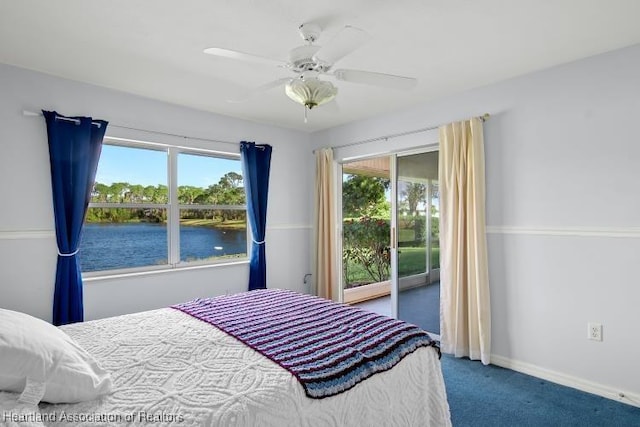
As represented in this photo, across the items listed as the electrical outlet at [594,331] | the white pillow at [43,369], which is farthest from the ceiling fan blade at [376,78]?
the electrical outlet at [594,331]

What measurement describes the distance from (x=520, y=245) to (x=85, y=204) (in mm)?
3596

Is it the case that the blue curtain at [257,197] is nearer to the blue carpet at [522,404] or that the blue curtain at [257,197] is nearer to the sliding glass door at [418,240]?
the sliding glass door at [418,240]

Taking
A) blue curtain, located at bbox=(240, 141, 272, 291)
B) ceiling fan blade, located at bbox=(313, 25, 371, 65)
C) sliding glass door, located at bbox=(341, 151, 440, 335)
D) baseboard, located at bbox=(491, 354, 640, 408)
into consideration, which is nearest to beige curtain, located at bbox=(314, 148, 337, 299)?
sliding glass door, located at bbox=(341, 151, 440, 335)

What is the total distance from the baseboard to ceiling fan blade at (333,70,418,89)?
2.39m

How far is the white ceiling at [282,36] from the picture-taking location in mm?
1872

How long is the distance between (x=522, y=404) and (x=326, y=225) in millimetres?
2627

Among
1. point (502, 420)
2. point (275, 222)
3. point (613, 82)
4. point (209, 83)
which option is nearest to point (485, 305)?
point (502, 420)

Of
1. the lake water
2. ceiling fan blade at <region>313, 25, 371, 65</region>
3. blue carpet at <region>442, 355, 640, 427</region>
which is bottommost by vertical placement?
blue carpet at <region>442, 355, 640, 427</region>

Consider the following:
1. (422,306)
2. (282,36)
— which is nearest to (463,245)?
(422,306)

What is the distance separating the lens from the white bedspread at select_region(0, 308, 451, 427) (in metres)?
1.16

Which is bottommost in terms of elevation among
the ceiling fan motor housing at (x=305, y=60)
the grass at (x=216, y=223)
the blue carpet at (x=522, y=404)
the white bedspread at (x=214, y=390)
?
the blue carpet at (x=522, y=404)

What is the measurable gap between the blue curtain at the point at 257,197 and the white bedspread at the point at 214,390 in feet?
6.52

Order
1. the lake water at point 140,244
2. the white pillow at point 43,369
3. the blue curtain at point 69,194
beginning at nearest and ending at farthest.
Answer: the white pillow at point 43,369 < the blue curtain at point 69,194 < the lake water at point 140,244

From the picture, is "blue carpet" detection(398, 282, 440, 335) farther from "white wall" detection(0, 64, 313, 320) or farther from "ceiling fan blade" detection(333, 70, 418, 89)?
"ceiling fan blade" detection(333, 70, 418, 89)
